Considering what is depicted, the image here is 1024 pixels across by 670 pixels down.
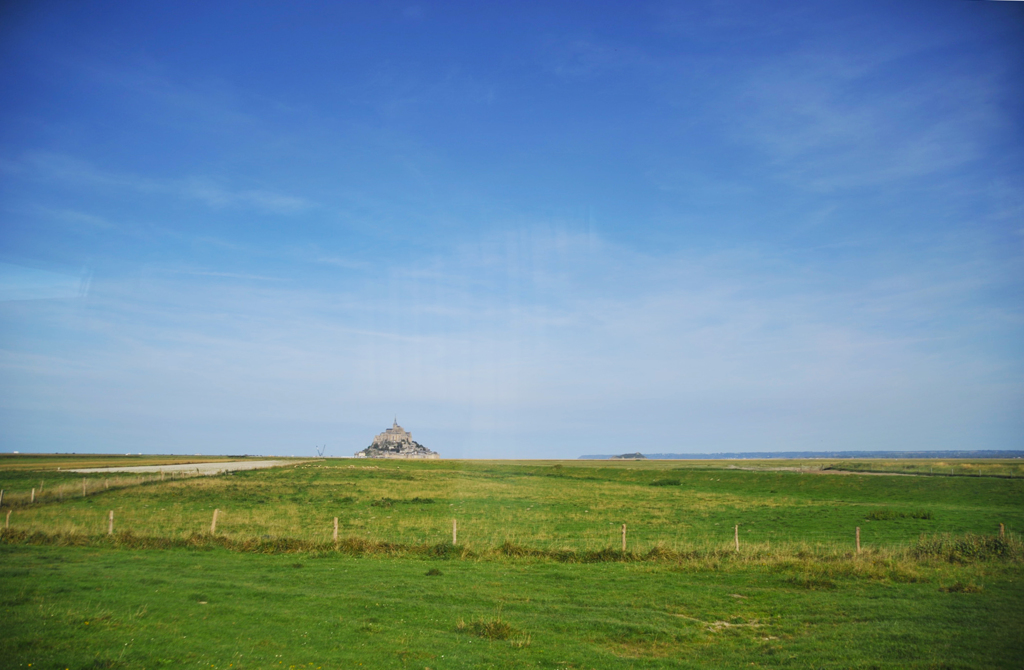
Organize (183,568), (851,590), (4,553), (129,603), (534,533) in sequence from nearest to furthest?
(129,603) < (851,590) < (183,568) < (4,553) < (534,533)

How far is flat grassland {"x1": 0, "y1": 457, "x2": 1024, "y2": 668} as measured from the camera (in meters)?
14.2

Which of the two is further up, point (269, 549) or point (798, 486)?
point (269, 549)

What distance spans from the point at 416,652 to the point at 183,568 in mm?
14623

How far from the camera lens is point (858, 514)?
49.1 metres

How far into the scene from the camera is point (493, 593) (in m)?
20.9

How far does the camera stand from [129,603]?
17375 millimetres

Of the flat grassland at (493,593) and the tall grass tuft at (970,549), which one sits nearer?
the flat grassland at (493,593)

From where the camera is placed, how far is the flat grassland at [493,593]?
46.4ft

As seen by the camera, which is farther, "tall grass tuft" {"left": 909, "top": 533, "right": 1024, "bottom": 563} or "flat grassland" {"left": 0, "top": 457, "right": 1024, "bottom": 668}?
"tall grass tuft" {"left": 909, "top": 533, "right": 1024, "bottom": 563}

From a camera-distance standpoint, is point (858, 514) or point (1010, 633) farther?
point (858, 514)

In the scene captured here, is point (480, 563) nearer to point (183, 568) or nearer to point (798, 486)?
point (183, 568)

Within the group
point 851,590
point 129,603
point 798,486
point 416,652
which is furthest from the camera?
point 798,486

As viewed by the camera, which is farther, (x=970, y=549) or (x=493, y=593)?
(x=970, y=549)

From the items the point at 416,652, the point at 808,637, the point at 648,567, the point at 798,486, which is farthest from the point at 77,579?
the point at 798,486
